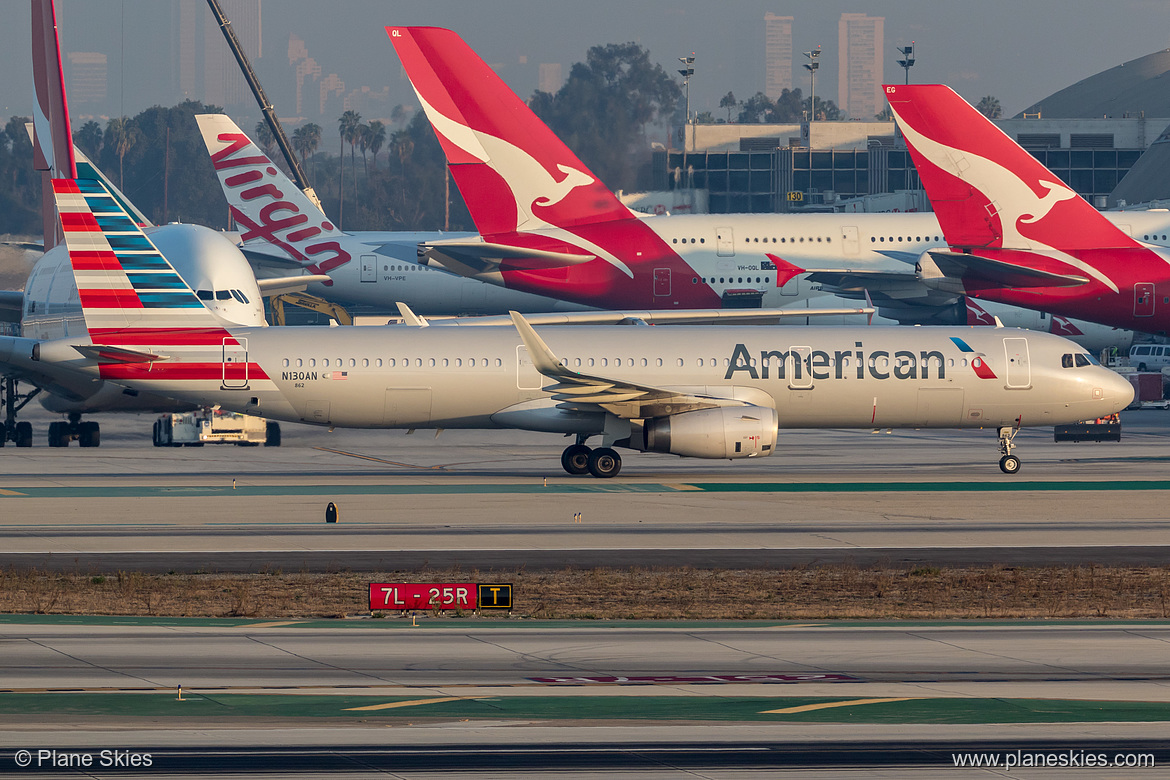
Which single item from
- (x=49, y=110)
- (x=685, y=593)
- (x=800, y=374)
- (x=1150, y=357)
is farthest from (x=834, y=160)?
(x=685, y=593)

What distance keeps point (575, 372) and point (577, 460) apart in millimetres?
2576

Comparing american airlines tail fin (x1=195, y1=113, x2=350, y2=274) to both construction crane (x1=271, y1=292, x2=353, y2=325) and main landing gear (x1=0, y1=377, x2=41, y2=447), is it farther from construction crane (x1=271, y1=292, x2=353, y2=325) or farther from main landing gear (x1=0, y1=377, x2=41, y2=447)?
main landing gear (x1=0, y1=377, x2=41, y2=447)

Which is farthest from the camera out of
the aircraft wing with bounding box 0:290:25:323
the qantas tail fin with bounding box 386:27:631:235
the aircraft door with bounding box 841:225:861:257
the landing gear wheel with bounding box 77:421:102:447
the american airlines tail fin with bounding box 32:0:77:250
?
the aircraft door with bounding box 841:225:861:257

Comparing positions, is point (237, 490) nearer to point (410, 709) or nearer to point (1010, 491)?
point (1010, 491)

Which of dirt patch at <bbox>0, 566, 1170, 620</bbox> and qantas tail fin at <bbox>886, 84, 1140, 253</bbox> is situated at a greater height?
qantas tail fin at <bbox>886, 84, 1140, 253</bbox>

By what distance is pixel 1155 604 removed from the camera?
856 inches

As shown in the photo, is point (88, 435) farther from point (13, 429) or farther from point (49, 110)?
point (49, 110)

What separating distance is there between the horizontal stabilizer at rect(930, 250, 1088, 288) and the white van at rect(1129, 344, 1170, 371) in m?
19.4

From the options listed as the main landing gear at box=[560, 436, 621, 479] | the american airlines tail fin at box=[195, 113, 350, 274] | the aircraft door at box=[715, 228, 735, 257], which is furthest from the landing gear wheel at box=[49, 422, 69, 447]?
the aircraft door at box=[715, 228, 735, 257]

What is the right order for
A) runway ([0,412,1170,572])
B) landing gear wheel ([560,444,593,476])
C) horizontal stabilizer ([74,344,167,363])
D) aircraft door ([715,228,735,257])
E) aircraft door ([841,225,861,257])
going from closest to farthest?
1. runway ([0,412,1170,572])
2. horizontal stabilizer ([74,344,167,363])
3. landing gear wheel ([560,444,593,476])
4. aircraft door ([715,228,735,257])
5. aircraft door ([841,225,861,257])

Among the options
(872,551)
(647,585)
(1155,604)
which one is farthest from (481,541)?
(1155,604)

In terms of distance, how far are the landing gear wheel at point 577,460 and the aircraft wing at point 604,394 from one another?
4.26ft

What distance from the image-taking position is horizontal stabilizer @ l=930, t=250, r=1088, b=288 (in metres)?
51.8

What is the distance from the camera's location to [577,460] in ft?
125
